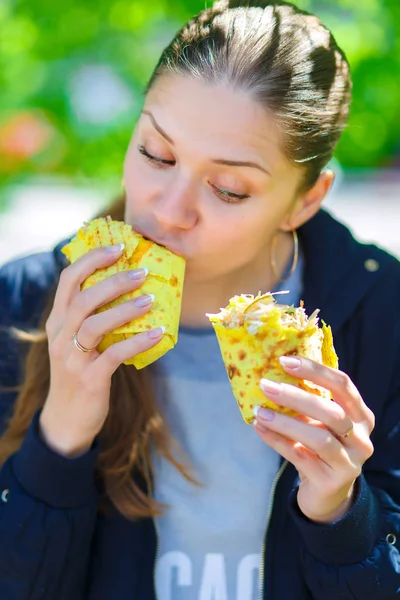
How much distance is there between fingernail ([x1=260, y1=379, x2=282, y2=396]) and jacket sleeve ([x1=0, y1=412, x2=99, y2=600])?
0.64m

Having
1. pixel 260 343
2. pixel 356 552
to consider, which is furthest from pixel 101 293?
pixel 356 552

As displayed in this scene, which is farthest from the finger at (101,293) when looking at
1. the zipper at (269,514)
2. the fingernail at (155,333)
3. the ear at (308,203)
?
the zipper at (269,514)

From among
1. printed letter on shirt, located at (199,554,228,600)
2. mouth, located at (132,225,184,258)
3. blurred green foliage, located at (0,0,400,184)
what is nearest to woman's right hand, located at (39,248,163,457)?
mouth, located at (132,225,184,258)

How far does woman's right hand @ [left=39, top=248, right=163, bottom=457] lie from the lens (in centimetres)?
199

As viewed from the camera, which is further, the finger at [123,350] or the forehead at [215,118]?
the forehead at [215,118]

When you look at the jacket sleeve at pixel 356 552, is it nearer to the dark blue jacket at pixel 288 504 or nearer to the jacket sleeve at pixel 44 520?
the dark blue jacket at pixel 288 504

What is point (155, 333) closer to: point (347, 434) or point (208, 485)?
point (347, 434)

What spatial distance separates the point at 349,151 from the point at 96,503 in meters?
6.49

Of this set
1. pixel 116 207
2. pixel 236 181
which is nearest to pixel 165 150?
pixel 236 181

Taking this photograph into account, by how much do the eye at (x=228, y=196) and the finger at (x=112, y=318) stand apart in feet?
1.26

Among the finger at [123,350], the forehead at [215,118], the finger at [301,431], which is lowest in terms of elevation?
the finger at [301,431]

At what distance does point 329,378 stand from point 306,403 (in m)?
0.09

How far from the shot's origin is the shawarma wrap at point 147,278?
207cm

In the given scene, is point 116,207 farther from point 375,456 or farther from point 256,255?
point 375,456
